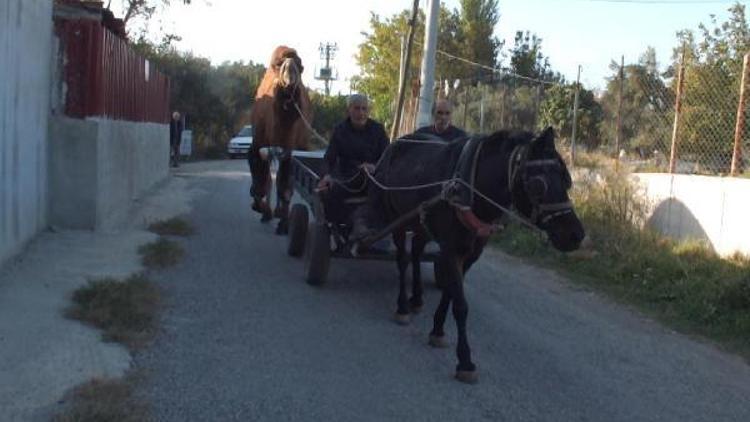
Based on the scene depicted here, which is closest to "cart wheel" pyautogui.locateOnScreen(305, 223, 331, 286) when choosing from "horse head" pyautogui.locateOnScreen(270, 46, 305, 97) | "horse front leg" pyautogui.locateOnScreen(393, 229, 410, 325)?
"horse front leg" pyautogui.locateOnScreen(393, 229, 410, 325)

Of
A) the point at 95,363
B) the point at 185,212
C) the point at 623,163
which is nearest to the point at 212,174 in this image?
the point at 185,212

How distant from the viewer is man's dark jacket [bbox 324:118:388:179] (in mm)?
8578

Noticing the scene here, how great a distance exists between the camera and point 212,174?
2489 cm

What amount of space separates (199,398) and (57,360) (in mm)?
1059

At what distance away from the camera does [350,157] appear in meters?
8.59

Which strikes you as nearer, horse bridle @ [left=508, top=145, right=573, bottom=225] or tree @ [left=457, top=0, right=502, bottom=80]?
horse bridle @ [left=508, top=145, right=573, bottom=225]

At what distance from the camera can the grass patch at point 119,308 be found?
6375mm

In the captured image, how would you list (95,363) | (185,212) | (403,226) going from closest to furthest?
(95,363)
(403,226)
(185,212)

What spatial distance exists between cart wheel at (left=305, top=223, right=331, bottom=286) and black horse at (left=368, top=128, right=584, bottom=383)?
1196mm

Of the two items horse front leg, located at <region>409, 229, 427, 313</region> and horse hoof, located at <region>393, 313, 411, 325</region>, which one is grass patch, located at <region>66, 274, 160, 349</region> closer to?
horse hoof, located at <region>393, 313, 411, 325</region>

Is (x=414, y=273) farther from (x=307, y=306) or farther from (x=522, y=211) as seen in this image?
(x=522, y=211)

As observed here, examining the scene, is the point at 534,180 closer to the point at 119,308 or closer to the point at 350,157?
the point at 350,157

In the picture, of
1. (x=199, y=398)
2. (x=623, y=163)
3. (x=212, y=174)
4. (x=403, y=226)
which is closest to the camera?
(x=199, y=398)

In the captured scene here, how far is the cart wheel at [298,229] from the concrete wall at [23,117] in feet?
9.22
